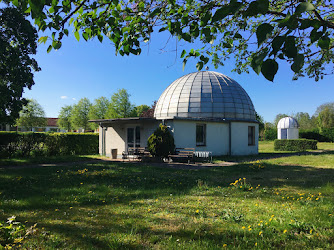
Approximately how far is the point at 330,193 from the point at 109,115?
42250 millimetres

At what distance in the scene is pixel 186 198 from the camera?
6305mm

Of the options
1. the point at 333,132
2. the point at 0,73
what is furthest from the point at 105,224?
the point at 333,132

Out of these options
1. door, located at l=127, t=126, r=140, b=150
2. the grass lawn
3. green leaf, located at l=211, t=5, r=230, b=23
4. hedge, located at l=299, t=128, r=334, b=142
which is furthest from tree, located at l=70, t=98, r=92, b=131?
green leaf, located at l=211, t=5, r=230, b=23

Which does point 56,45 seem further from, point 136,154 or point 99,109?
point 99,109

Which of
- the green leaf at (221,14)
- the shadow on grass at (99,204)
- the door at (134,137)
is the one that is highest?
the green leaf at (221,14)

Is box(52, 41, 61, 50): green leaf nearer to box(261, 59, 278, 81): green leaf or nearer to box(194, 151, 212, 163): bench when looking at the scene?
box(261, 59, 278, 81): green leaf

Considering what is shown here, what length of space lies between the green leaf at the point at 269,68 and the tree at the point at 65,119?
7171cm

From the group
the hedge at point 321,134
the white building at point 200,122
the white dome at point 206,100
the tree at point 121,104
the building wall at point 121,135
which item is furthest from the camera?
the tree at point 121,104

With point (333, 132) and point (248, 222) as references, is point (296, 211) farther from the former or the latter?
point (333, 132)

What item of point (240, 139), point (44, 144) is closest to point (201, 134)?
point (240, 139)

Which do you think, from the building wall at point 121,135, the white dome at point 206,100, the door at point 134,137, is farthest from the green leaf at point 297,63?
the white dome at point 206,100

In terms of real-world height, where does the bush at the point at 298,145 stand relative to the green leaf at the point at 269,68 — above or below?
below

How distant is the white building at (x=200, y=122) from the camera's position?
18.9 meters

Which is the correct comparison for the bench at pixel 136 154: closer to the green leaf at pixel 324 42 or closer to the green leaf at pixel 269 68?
the green leaf at pixel 324 42
